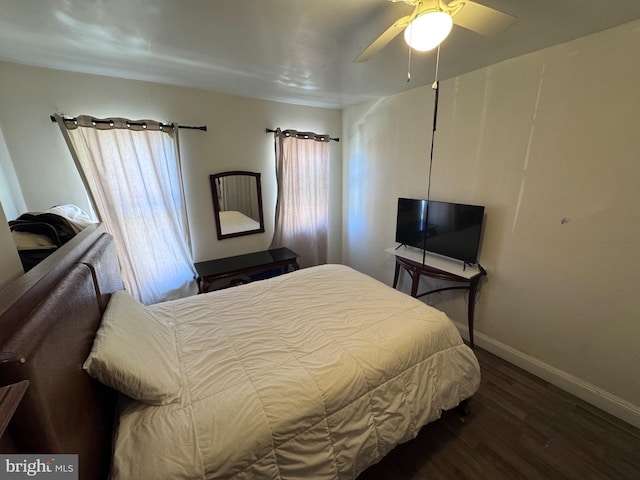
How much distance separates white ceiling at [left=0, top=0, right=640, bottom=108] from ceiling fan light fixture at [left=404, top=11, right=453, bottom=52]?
29cm

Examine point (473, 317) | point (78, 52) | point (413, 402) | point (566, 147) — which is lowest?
point (473, 317)

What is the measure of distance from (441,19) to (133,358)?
1.78 meters

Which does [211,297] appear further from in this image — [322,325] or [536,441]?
[536,441]

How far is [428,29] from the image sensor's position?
3.36 feet

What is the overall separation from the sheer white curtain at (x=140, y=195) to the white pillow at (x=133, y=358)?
122cm

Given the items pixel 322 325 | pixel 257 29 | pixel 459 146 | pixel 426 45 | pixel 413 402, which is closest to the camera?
pixel 426 45

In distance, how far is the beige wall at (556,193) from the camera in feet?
5.08

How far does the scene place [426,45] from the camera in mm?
1089

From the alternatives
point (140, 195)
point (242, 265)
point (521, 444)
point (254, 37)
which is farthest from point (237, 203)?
point (521, 444)

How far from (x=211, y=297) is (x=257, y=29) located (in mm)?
1736

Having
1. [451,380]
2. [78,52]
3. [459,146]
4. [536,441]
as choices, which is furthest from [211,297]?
[459,146]

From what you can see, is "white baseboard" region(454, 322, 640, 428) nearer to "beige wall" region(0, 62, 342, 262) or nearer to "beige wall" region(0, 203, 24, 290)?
"beige wall" region(0, 62, 342, 262)

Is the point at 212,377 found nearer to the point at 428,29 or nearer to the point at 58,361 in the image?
the point at 58,361

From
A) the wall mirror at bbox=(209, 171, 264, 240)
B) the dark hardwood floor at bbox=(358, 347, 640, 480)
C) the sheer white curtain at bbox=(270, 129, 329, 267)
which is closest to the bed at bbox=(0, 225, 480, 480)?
the dark hardwood floor at bbox=(358, 347, 640, 480)
